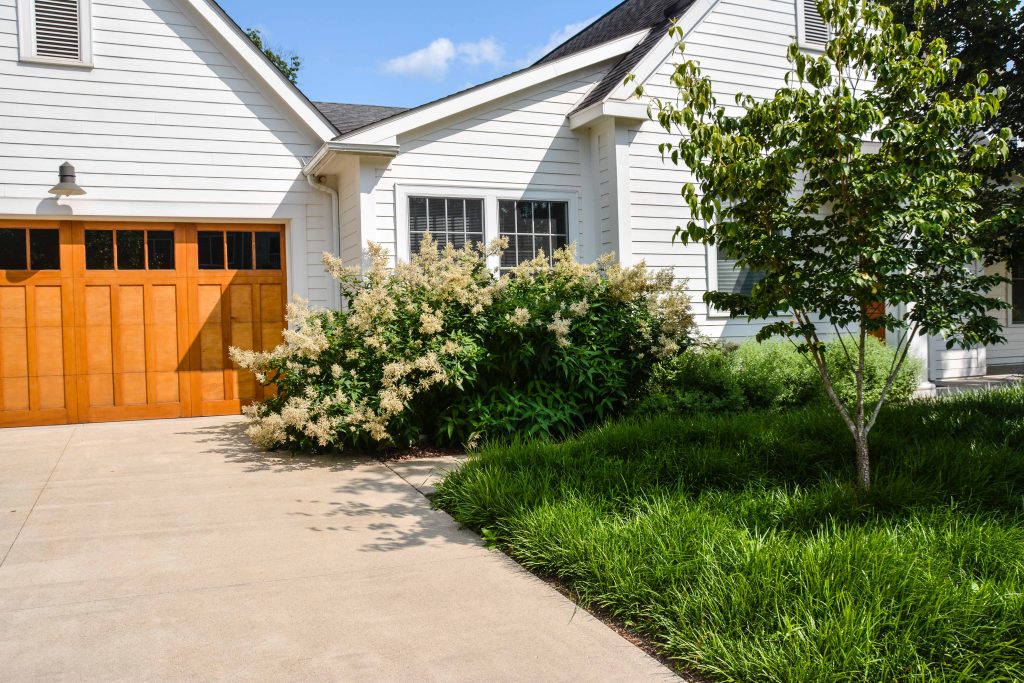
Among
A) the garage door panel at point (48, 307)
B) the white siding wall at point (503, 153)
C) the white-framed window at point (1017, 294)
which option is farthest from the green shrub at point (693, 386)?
the white-framed window at point (1017, 294)

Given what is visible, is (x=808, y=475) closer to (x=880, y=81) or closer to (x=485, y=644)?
(x=880, y=81)

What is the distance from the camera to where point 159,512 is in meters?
5.32

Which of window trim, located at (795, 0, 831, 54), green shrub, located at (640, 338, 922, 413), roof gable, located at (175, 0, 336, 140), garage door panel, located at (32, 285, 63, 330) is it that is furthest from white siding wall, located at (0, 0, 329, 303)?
window trim, located at (795, 0, 831, 54)

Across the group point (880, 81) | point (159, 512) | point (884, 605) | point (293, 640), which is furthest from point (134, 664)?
point (880, 81)

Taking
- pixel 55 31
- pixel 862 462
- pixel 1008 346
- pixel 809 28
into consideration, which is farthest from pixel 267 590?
pixel 1008 346

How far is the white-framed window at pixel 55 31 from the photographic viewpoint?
29.4 feet

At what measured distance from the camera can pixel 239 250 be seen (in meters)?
10.0

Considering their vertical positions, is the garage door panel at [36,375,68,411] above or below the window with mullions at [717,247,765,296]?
below

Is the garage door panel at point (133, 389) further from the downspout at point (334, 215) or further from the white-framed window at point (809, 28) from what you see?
the white-framed window at point (809, 28)

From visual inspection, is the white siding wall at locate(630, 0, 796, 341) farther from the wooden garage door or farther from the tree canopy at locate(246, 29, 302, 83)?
the tree canopy at locate(246, 29, 302, 83)

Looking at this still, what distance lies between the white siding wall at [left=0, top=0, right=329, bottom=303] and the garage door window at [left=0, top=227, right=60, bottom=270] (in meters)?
0.30

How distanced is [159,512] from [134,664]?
246 cm

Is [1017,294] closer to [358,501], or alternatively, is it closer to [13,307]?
[358,501]

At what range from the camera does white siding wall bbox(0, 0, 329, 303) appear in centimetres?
895
